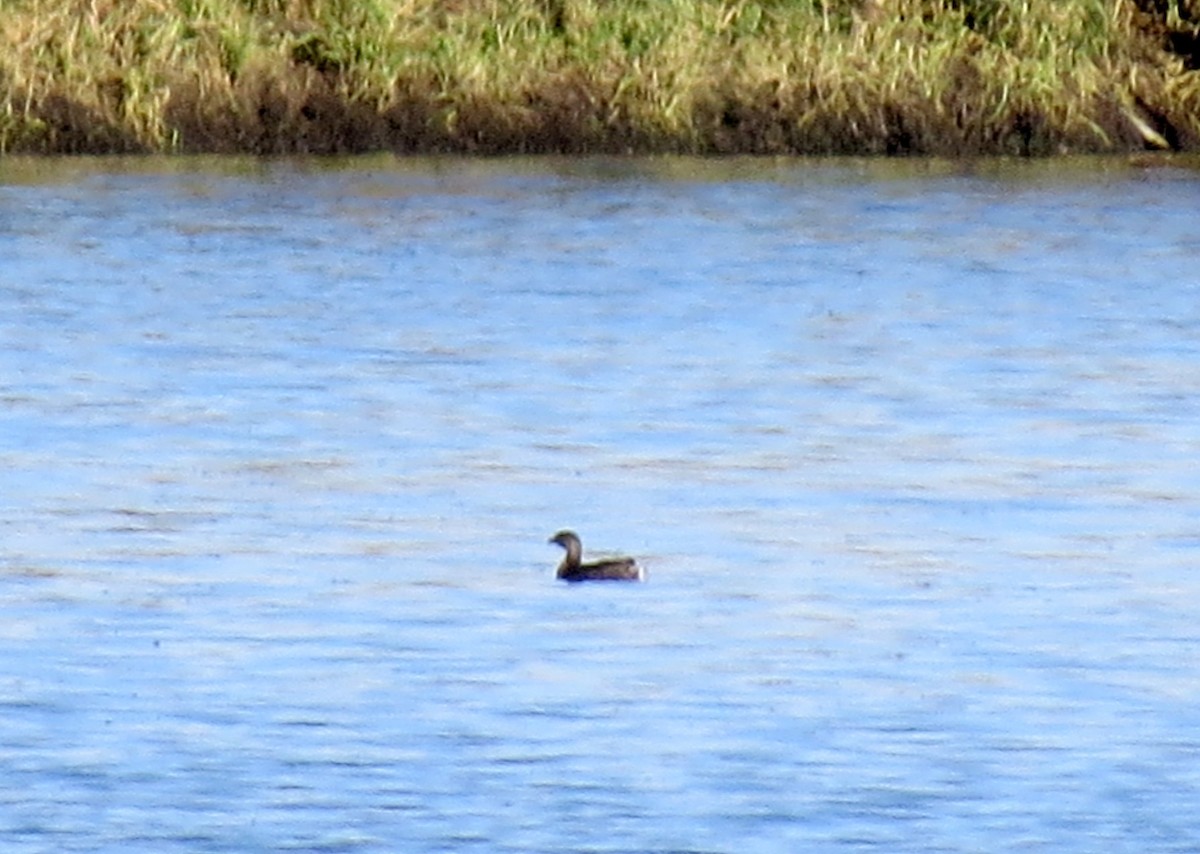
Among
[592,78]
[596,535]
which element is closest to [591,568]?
[596,535]

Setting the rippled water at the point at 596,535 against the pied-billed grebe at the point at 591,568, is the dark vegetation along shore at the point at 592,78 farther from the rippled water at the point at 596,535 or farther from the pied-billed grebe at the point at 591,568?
the pied-billed grebe at the point at 591,568

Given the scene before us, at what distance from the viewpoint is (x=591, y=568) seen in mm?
9672

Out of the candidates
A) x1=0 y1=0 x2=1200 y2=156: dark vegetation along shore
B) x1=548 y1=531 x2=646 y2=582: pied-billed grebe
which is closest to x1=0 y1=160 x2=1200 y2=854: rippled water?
x1=548 y1=531 x2=646 y2=582: pied-billed grebe

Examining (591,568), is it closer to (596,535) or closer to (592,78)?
(596,535)

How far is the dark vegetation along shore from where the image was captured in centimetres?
2225

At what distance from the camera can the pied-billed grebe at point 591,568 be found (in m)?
9.68

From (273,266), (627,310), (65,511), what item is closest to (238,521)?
(65,511)

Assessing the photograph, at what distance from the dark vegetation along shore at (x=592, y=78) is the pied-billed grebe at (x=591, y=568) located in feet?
41.6

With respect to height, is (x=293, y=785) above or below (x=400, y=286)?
above

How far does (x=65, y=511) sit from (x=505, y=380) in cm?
376

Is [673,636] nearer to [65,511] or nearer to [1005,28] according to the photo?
[65,511]

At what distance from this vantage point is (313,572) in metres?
9.91

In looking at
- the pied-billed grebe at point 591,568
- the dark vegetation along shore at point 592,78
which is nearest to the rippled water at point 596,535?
the pied-billed grebe at point 591,568

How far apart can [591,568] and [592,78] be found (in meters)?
13.4
